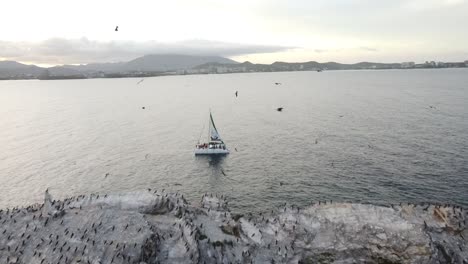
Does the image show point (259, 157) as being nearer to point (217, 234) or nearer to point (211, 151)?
point (211, 151)

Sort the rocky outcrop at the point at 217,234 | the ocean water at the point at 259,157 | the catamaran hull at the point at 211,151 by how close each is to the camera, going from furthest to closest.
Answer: the catamaran hull at the point at 211,151
the ocean water at the point at 259,157
the rocky outcrop at the point at 217,234

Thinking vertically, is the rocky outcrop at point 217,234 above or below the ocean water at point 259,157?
above

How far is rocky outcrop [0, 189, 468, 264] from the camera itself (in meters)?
34.6

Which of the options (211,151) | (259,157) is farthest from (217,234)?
(211,151)

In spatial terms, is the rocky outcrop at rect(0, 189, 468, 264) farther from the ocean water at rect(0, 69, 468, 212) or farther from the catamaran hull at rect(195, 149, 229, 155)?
the catamaran hull at rect(195, 149, 229, 155)

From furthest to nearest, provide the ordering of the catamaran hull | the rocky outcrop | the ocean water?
1. the catamaran hull
2. the ocean water
3. the rocky outcrop

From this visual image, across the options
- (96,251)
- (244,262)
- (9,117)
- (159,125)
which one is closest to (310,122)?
(159,125)

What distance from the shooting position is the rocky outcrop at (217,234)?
34625mm

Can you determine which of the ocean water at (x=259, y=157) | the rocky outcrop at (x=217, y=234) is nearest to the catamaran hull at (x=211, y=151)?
the ocean water at (x=259, y=157)

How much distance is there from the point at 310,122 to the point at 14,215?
94.2 m

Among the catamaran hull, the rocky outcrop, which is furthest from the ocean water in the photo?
the rocky outcrop

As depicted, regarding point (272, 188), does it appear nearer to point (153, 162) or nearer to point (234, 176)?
point (234, 176)

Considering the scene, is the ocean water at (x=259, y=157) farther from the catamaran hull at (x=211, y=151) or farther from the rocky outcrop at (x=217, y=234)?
the rocky outcrop at (x=217, y=234)

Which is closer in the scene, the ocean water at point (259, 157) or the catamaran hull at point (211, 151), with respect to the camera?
the ocean water at point (259, 157)
